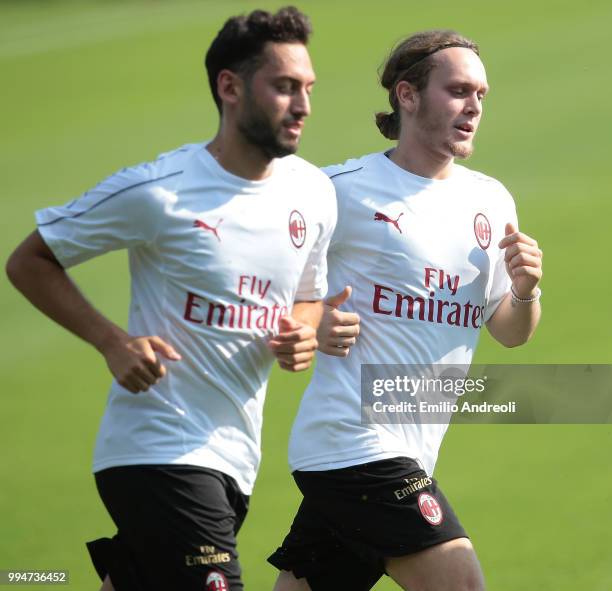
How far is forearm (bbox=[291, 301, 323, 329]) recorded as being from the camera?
171 inches

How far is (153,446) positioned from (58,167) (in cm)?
865

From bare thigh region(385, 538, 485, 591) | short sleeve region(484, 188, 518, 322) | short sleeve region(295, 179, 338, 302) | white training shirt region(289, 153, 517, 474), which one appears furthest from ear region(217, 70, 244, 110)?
bare thigh region(385, 538, 485, 591)

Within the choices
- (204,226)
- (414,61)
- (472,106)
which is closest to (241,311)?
(204,226)

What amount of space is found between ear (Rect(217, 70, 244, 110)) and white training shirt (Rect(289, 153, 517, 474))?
905 millimetres

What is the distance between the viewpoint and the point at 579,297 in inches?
374

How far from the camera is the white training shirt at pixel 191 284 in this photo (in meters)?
4.01

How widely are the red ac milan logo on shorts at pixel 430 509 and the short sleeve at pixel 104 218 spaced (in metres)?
1.32

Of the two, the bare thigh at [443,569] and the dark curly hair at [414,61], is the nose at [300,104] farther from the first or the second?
the bare thigh at [443,569]

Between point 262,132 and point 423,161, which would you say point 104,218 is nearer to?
point 262,132

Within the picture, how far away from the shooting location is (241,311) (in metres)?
4.14

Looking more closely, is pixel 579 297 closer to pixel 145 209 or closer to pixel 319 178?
pixel 319 178

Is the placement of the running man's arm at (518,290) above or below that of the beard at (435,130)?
below

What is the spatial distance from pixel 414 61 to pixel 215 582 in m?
2.14

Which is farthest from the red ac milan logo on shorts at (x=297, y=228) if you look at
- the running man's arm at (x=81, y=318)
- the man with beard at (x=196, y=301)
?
the running man's arm at (x=81, y=318)
